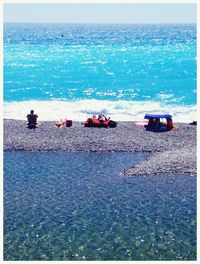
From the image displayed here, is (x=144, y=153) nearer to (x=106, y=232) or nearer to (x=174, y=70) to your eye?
(x=106, y=232)

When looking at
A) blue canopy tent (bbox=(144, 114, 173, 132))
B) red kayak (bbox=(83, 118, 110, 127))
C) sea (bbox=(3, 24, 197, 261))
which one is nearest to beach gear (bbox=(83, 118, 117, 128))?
red kayak (bbox=(83, 118, 110, 127))

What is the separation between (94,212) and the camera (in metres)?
24.6

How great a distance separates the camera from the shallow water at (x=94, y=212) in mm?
20859

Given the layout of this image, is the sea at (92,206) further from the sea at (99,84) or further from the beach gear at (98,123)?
the beach gear at (98,123)

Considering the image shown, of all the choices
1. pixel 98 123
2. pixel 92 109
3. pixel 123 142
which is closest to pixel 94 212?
pixel 123 142

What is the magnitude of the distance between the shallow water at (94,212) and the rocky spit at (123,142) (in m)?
1.89

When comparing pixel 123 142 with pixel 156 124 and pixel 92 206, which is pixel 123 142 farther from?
pixel 92 206

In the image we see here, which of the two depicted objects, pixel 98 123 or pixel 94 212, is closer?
pixel 94 212

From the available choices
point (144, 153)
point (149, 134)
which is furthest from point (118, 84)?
point (144, 153)

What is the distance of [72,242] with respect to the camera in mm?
21500

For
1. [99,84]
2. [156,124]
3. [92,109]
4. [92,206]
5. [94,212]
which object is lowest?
[94,212]

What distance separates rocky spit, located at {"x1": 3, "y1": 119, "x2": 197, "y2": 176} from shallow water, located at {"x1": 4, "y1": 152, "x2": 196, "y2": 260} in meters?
1.89

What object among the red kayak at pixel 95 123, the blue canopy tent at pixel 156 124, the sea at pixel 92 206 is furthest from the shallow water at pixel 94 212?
the red kayak at pixel 95 123

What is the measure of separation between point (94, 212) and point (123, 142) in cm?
1379
